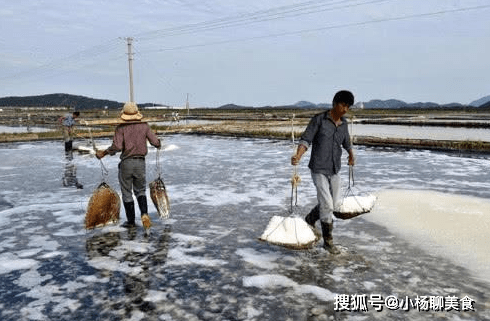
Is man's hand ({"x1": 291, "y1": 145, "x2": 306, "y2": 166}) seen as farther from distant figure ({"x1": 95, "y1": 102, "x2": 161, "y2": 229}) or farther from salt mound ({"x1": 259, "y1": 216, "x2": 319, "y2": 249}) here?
distant figure ({"x1": 95, "y1": 102, "x2": 161, "y2": 229})

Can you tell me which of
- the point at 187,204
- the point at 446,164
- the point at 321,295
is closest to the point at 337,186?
the point at 321,295

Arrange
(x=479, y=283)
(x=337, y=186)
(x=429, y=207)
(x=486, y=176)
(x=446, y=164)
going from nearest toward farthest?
(x=479, y=283) → (x=337, y=186) → (x=429, y=207) → (x=486, y=176) → (x=446, y=164)

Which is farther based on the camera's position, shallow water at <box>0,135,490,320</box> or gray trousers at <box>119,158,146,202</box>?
gray trousers at <box>119,158,146,202</box>

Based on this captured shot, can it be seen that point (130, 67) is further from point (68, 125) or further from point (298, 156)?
point (298, 156)

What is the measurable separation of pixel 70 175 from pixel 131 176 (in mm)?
6583

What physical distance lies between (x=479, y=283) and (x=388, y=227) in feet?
6.94

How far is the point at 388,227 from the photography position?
6520mm

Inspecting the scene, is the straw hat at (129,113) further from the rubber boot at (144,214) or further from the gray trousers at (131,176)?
the rubber boot at (144,214)

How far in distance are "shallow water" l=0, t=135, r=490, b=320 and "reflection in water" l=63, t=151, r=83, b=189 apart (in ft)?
3.53

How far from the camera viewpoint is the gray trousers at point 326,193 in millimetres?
5102

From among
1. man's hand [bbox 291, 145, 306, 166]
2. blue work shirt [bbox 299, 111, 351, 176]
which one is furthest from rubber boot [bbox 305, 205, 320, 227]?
man's hand [bbox 291, 145, 306, 166]

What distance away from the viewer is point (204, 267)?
16.4ft

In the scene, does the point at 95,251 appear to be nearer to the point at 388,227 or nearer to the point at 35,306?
the point at 35,306

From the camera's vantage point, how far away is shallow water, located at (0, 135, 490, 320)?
3941 millimetres
